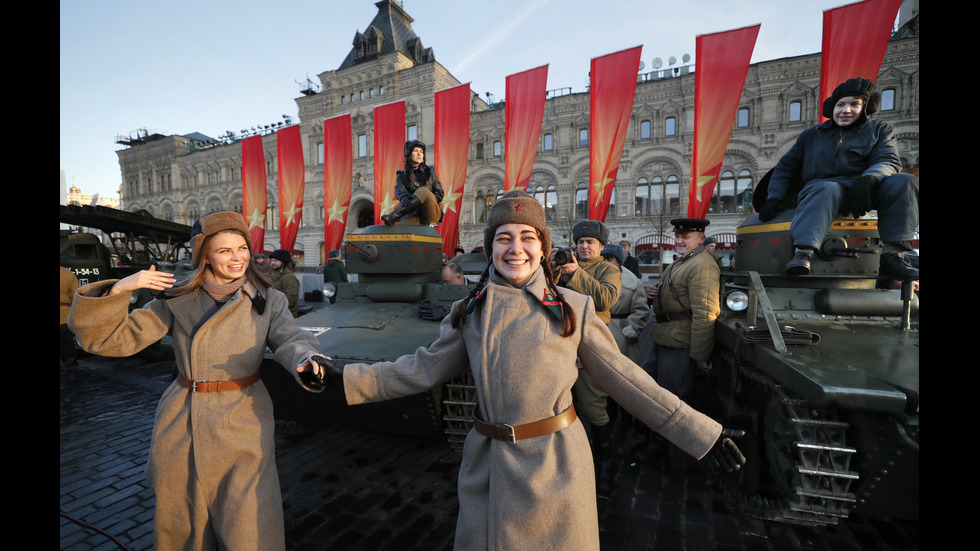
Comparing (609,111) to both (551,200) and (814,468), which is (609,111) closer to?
(551,200)

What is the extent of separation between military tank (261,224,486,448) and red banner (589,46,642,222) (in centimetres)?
964

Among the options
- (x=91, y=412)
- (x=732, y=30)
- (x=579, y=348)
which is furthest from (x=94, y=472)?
(x=732, y=30)

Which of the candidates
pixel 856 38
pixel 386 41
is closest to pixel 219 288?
pixel 856 38

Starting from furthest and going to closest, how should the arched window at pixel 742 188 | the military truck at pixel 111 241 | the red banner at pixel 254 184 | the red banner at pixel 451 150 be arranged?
the arched window at pixel 742 188, the red banner at pixel 254 184, the red banner at pixel 451 150, the military truck at pixel 111 241

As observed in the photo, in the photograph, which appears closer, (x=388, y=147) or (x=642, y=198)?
(x=388, y=147)

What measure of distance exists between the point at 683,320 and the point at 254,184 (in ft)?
74.4

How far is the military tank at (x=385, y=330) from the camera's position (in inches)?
127

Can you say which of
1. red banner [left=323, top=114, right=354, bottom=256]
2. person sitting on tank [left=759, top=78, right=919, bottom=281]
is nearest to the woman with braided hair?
person sitting on tank [left=759, top=78, right=919, bottom=281]

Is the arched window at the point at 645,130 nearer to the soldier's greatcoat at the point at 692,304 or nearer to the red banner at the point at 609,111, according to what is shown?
the red banner at the point at 609,111

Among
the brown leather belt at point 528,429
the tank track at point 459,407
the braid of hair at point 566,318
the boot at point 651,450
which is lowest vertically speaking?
the boot at point 651,450

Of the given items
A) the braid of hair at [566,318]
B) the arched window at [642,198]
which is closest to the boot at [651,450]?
the braid of hair at [566,318]

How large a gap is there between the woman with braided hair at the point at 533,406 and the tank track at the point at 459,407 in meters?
1.16

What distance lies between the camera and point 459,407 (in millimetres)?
3148

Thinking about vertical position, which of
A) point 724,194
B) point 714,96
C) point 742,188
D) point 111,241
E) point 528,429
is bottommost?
point 528,429
